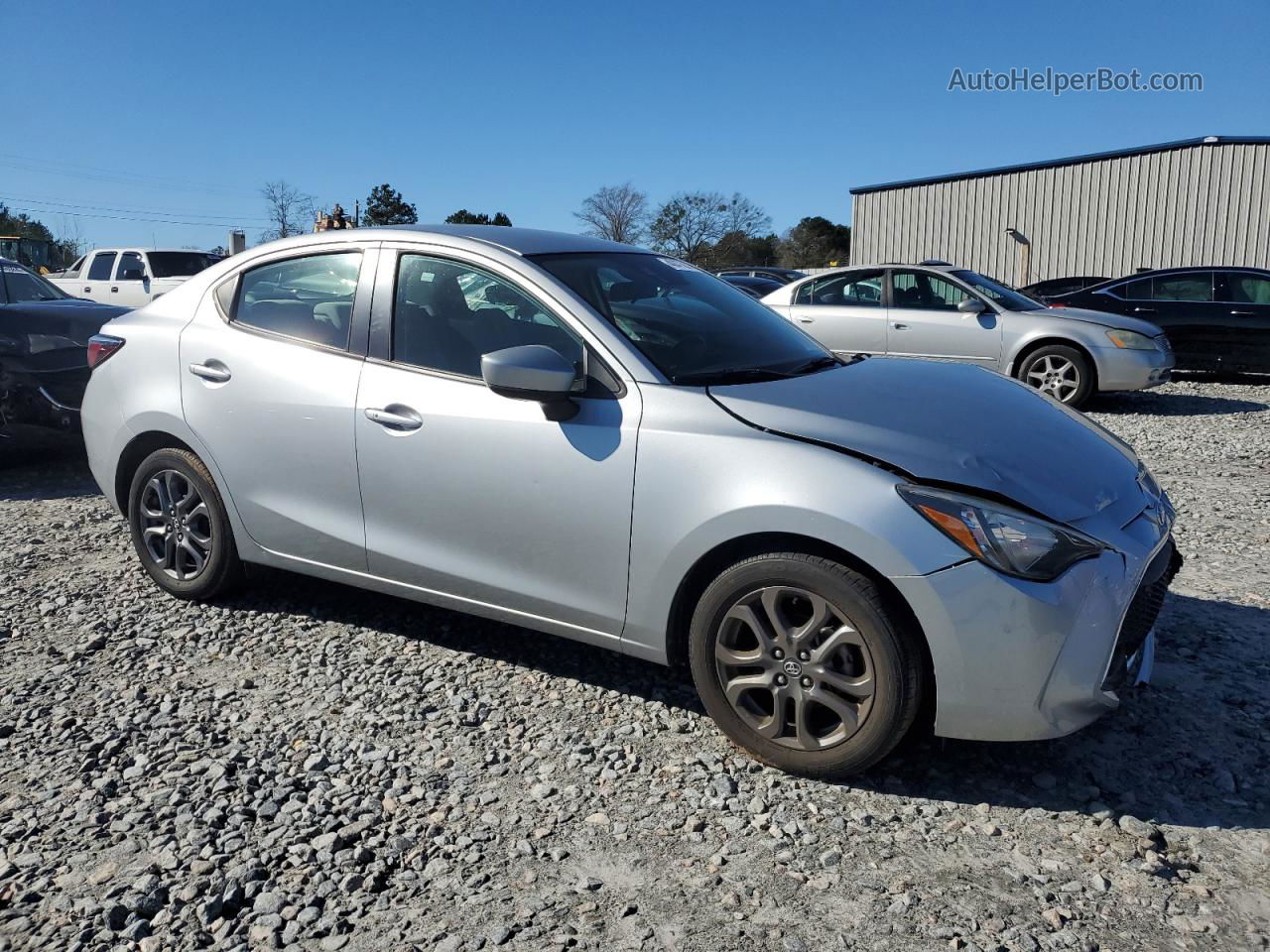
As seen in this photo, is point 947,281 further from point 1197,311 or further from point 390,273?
point 390,273

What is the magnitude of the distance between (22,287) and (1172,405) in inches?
435

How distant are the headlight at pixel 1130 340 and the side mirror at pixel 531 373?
27.9ft

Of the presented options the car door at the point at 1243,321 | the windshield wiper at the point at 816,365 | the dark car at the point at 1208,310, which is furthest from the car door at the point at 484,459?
the car door at the point at 1243,321

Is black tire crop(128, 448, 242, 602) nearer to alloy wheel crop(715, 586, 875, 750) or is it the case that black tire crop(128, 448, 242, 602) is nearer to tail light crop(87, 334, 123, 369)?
tail light crop(87, 334, 123, 369)

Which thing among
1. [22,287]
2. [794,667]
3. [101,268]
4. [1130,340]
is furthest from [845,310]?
[101,268]

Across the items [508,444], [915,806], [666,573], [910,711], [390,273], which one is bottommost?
[915,806]

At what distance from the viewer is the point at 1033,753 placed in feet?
10.8

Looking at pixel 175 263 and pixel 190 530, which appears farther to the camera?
pixel 175 263

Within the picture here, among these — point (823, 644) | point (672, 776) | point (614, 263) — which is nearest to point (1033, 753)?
point (823, 644)

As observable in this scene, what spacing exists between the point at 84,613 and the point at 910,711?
3696 mm

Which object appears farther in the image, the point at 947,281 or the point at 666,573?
the point at 947,281

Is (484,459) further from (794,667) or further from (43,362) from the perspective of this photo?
(43,362)

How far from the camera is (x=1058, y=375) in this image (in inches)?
405

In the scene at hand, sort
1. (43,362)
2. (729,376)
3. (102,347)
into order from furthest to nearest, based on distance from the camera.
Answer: (43,362) < (102,347) < (729,376)
